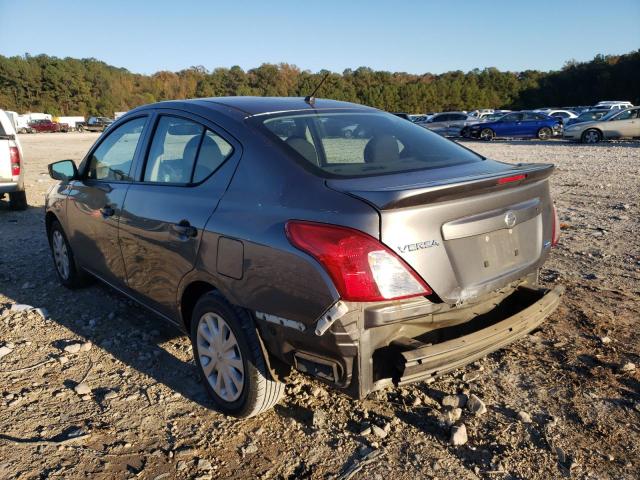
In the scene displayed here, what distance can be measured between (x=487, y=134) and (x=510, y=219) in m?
27.6

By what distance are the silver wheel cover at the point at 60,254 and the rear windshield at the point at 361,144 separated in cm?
298

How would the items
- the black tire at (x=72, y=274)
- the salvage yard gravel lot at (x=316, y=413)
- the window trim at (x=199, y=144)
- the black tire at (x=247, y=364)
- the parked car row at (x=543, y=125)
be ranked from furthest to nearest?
1. the parked car row at (x=543, y=125)
2. the black tire at (x=72, y=274)
3. the window trim at (x=199, y=144)
4. the black tire at (x=247, y=364)
5. the salvage yard gravel lot at (x=316, y=413)

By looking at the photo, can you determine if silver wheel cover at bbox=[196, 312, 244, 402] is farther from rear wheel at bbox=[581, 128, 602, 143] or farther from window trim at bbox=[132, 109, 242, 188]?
rear wheel at bbox=[581, 128, 602, 143]

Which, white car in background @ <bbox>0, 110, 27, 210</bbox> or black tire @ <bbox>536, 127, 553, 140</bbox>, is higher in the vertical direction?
white car in background @ <bbox>0, 110, 27, 210</bbox>

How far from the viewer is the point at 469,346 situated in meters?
2.42

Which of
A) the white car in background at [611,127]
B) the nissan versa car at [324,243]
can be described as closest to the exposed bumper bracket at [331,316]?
the nissan versa car at [324,243]

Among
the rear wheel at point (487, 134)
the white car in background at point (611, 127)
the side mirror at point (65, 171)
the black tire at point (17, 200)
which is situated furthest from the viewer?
the rear wheel at point (487, 134)

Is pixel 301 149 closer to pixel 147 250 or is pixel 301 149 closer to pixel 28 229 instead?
pixel 147 250

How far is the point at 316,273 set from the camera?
2.20 m

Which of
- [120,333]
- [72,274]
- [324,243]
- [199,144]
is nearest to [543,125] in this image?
[72,274]

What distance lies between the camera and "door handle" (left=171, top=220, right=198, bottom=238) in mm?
2846

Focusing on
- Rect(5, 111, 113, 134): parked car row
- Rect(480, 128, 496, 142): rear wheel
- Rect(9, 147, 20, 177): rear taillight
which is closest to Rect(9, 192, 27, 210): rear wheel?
Rect(9, 147, 20, 177): rear taillight

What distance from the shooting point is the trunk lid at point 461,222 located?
2.19 meters

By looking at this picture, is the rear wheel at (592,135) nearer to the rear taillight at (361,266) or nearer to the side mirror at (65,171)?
the side mirror at (65,171)
